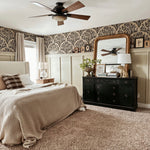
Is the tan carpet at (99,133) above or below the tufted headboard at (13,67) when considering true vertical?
below

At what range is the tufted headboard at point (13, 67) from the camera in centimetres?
410

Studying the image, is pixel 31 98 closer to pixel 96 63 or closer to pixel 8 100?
pixel 8 100

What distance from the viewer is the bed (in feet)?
7.11

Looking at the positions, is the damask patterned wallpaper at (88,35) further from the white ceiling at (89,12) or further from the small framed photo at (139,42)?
the white ceiling at (89,12)

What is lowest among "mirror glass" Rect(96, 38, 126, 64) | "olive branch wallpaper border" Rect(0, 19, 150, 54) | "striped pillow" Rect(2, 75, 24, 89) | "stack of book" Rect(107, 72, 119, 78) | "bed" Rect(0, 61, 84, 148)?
"bed" Rect(0, 61, 84, 148)

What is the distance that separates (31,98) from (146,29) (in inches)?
142

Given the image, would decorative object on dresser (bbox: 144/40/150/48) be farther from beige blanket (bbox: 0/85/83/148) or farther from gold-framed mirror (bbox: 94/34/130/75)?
beige blanket (bbox: 0/85/83/148)

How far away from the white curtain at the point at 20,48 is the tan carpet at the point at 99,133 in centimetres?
278

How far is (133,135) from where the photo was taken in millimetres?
2430

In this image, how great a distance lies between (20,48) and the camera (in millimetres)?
4750

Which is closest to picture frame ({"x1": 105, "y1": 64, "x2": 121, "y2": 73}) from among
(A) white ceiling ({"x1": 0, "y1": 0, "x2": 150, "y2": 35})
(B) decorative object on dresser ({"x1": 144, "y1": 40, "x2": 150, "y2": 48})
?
(B) decorative object on dresser ({"x1": 144, "y1": 40, "x2": 150, "y2": 48})

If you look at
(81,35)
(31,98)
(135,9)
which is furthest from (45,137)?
(81,35)

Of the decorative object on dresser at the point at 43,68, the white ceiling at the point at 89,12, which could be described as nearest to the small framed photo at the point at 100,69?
the white ceiling at the point at 89,12

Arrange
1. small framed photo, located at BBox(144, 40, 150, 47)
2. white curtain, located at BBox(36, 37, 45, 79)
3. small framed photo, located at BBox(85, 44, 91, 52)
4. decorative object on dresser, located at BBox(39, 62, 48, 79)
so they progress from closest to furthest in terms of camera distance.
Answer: small framed photo, located at BBox(144, 40, 150, 47) < small framed photo, located at BBox(85, 44, 91, 52) < decorative object on dresser, located at BBox(39, 62, 48, 79) < white curtain, located at BBox(36, 37, 45, 79)
